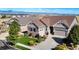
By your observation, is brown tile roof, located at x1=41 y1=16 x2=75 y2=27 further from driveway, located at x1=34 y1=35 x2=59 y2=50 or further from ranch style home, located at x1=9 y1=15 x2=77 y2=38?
driveway, located at x1=34 y1=35 x2=59 y2=50

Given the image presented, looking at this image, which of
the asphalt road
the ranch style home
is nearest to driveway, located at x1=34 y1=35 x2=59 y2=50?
the ranch style home

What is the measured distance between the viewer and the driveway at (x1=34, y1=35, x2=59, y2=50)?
2.45 meters

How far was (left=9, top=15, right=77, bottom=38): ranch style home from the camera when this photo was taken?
2451mm

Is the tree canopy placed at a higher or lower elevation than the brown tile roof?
lower

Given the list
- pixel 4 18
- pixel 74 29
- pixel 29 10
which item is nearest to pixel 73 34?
pixel 74 29

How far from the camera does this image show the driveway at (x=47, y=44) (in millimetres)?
2451

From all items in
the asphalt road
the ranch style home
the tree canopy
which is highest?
the ranch style home

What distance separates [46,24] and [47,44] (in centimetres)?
16

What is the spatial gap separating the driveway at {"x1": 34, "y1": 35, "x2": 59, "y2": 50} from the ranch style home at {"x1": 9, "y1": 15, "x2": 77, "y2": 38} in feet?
0.15

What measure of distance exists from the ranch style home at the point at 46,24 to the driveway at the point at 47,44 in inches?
1.9

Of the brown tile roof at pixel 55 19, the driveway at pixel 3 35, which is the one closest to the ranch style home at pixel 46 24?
the brown tile roof at pixel 55 19

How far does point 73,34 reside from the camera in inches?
96.0
